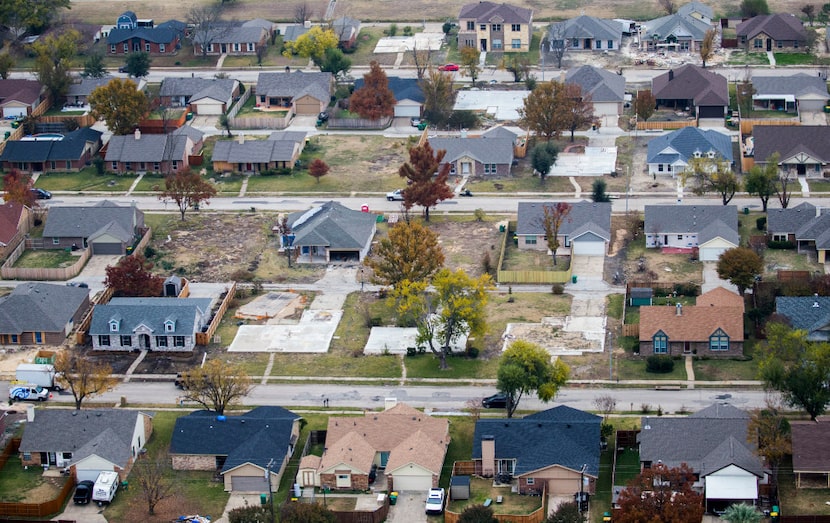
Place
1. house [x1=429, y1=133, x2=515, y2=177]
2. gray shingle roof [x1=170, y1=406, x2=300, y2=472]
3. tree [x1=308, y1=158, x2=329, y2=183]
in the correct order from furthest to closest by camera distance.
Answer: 1. house [x1=429, y1=133, x2=515, y2=177]
2. tree [x1=308, y1=158, x2=329, y2=183]
3. gray shingle roof [x1=170, y1=406, x2=300, y2=472]

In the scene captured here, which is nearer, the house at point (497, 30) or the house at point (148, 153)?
the house at point (148, 153)

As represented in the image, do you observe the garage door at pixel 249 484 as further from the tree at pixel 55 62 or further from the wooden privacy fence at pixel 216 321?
the tree at pixel 55 62

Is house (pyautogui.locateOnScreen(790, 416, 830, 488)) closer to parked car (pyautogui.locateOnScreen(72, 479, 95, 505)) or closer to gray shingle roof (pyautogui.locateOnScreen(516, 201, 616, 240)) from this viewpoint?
gray shingle roof (pyautogui.locateOnScreen(516, 201, 616, 240))

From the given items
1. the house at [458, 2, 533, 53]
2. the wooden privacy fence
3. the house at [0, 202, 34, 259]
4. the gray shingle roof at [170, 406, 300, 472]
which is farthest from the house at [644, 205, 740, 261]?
the house at [458, 2, 533, 53]

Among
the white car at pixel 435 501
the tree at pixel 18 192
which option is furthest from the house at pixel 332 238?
the white car at pixel 435 501

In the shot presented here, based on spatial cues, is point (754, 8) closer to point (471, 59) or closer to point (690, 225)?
point (471, 59)

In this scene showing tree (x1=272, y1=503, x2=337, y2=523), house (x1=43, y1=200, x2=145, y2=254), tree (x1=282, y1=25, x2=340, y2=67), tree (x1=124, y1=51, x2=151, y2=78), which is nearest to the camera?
tree (x1=272, y1=503, x2=337, y2=523)
